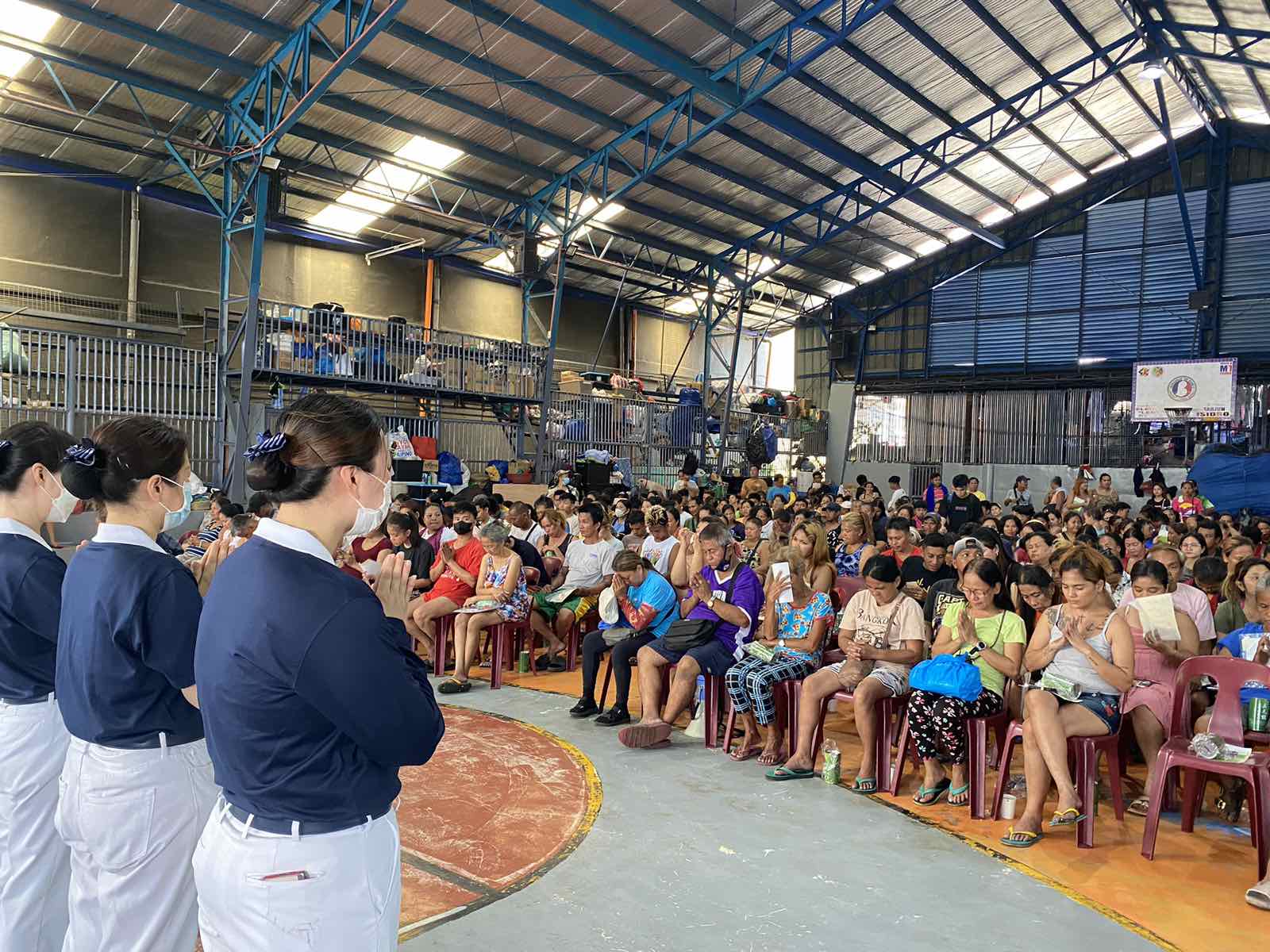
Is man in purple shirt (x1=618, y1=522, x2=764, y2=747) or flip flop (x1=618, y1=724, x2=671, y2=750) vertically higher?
man in purple shirt (x1=618, y1=522, x2=764, y2=747)

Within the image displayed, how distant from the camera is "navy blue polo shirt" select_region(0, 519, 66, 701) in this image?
238 cm

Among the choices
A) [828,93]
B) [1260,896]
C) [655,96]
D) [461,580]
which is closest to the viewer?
[1260,896]

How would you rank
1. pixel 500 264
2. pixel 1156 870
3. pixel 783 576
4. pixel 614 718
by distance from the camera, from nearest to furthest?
pixel 1156 870 < pixel 783 576 < pixel 614 718 < pixel 500 264

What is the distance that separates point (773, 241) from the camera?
1942 cm

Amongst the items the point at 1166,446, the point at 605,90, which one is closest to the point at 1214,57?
the point at 1166,446

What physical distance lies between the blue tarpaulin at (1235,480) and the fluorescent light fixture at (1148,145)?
7.65 meters

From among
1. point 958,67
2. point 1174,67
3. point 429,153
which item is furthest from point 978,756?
point 1174,67

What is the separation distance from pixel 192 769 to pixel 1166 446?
2037 cm

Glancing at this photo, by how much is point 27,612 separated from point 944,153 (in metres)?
17.6

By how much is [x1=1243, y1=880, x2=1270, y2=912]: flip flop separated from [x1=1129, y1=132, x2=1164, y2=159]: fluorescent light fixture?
64.6 ft

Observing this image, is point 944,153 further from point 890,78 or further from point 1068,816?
point 1068,816

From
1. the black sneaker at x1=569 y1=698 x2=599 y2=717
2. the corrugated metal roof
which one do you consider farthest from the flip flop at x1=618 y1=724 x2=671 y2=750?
the corrugated metal roof

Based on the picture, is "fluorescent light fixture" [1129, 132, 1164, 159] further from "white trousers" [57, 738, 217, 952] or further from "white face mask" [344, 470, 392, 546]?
"white trousers" [57, 738, 217, 952]

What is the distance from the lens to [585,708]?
6066 millimetres
